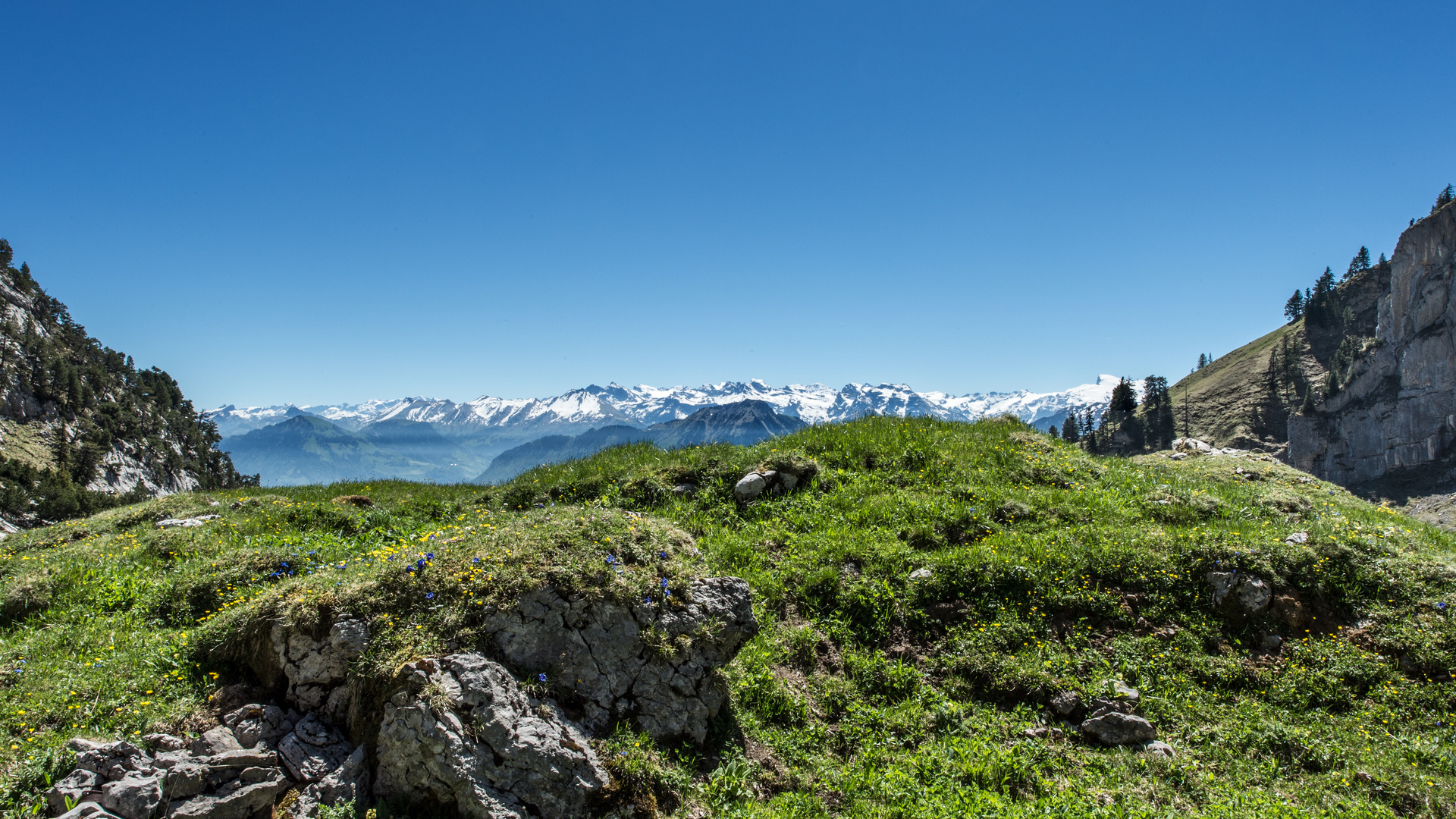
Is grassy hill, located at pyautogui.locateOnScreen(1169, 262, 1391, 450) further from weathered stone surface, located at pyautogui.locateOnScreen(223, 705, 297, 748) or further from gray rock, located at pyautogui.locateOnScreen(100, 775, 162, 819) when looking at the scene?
gray rock, located at pyautogui.locateOnScreen(100, 775, 162, 819)

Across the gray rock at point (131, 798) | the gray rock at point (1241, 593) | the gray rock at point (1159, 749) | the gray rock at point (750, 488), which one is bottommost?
the gray rock at point (1159, 749)

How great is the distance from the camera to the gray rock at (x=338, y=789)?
4.99 m

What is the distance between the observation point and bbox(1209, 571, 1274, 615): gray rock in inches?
337

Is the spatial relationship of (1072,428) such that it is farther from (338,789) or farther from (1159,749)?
(338,789)

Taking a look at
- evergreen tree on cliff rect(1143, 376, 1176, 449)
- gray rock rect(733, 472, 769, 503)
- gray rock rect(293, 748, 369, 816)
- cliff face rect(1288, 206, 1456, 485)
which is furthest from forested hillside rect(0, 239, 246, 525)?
cliff face rect(1288, 206, 1456, 485)

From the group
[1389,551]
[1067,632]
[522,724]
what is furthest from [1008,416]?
[522,724]

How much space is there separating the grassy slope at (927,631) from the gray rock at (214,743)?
1.85 ft

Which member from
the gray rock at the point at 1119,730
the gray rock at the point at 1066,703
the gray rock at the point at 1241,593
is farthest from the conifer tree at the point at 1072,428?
the gray rock at the point at 1119,730

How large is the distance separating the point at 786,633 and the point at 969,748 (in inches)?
110

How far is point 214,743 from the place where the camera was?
207 inches

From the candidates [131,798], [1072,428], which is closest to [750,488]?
[131,798]

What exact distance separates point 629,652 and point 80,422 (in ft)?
509

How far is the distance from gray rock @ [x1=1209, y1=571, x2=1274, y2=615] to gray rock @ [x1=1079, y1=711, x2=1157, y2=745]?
3047 millimetres

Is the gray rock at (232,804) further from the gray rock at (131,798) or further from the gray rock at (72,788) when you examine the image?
the gray rock at (72,788)
